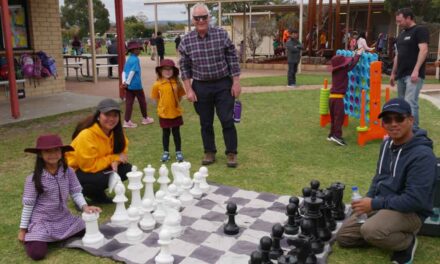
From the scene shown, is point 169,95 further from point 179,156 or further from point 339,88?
point 339,88

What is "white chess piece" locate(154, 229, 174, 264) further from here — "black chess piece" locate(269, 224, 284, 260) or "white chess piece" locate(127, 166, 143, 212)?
"white chess piece" locate(127, 166, 143, 212)

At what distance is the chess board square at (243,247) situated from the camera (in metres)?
3.24

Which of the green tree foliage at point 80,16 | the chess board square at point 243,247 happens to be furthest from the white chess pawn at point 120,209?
the green tree foliage at point 80,16

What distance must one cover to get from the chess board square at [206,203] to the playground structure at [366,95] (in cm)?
300

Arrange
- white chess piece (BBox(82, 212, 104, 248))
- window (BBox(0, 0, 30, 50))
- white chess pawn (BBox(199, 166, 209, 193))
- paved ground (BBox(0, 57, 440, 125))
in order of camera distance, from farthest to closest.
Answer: window (BBox(0, 0, 30, 50))
paved ground (BBox(0, 57, 440, 125))
white chess pawn (BBox(199, 166, 209, 193))
white chess piece (BBox(82, 212, 104, 248))

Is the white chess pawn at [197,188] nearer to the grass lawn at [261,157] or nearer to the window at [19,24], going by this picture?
the grass lawn at [261,157]

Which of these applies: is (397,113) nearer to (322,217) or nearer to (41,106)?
(322,217)

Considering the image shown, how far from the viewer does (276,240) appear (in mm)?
2977

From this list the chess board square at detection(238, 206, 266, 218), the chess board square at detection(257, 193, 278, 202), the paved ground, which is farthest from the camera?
the paved ground

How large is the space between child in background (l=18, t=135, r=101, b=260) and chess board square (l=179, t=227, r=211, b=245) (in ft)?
2.25

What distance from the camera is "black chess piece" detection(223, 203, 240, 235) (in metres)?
3.44

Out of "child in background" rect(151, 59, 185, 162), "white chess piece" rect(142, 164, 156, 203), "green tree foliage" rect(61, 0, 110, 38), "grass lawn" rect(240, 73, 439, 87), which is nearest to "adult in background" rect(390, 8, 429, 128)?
"child in background" rect(151, 59, 185, 162)

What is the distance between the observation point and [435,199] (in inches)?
137

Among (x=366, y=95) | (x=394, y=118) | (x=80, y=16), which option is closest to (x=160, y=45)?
(x=366, y=95)
